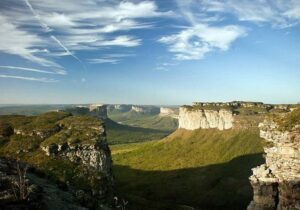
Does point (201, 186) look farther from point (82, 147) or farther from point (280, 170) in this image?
point (280, 170)

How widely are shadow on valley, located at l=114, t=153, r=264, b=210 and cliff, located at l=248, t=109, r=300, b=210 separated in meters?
85.0

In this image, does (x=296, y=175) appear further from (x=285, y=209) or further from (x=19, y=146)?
(x=19, y=146)

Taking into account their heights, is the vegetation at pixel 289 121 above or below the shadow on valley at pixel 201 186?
above

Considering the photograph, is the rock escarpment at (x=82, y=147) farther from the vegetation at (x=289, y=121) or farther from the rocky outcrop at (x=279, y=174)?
the vegetation at (x=289, y=121)

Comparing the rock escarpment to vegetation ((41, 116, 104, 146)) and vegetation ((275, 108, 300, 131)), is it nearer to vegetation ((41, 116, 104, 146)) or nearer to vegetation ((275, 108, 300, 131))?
vegetation ((41, 116, 104, 146))

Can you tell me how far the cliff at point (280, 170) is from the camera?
166 feet

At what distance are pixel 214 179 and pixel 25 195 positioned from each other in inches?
6134

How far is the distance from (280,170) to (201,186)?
12315 centimetres

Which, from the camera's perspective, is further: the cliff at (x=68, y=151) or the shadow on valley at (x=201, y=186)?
the shadow on valley at (x=201, y=186)

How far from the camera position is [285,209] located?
168ft

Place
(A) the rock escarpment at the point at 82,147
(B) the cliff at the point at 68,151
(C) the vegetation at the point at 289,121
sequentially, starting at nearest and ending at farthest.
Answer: (C) the vegetation at the point at 289,121
(B) the cliff at the point at 68,151
(A) the rock escarpment at the point at 82,147

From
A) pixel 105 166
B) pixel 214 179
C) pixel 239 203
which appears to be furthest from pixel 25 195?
pixel 214 179

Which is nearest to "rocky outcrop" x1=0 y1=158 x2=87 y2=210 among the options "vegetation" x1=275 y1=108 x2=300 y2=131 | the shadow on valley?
"vegetation" x1=275 y1=108 x2=300 y2=131

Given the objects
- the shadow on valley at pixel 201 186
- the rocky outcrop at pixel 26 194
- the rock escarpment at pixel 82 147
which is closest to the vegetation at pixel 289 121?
the rocky outcrop at pixel 26 194
